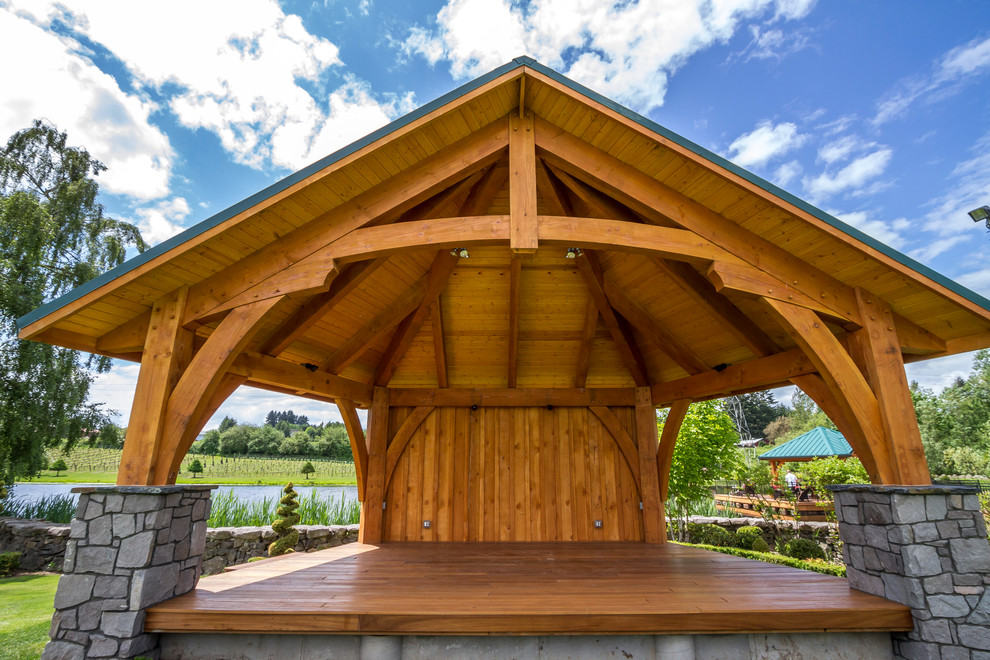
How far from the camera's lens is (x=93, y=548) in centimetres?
363

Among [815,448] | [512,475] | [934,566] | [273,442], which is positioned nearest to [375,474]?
[512,475]

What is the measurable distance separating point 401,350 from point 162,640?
4.68 meters

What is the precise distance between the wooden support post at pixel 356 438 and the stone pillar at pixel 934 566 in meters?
6.63

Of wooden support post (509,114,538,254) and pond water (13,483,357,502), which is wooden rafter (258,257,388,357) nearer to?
wooden support post (509,114,538,254)

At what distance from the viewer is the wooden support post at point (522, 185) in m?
4.24

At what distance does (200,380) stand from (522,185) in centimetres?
346

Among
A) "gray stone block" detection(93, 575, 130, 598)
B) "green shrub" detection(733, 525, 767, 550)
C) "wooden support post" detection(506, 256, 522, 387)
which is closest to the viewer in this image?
"gray stone block" detection(93, 575, 130, 598)

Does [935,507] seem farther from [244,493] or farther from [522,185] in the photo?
[244,493]

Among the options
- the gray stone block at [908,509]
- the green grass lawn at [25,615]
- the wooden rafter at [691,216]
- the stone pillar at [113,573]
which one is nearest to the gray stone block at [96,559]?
the stone pillar at [113,573]

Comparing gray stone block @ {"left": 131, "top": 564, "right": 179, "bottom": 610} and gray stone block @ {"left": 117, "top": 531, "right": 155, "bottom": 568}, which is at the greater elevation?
gray stone block @ {"left": 117, "top": 531, "right": 155, "bottom": 568}

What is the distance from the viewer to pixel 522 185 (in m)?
4.46

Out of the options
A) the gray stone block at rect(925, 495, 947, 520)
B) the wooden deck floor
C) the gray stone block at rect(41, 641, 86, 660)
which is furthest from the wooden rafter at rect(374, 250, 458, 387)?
the gray stone block at rect(925, 495, 947, 520)

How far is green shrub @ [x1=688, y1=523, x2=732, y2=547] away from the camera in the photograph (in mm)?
11023

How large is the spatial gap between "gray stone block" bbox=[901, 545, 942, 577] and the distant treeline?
2696 cm
